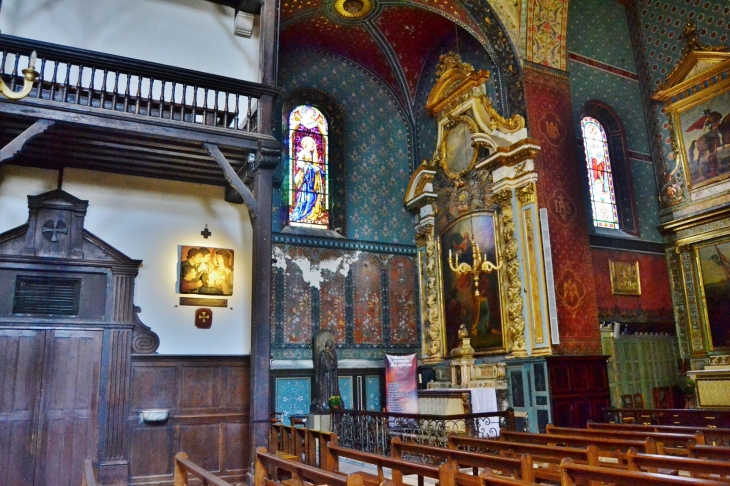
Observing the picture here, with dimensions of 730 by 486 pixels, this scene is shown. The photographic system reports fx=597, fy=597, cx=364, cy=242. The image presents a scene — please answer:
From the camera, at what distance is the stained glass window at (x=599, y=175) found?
14914mm

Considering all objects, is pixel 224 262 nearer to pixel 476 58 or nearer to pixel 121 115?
pixel 121 115

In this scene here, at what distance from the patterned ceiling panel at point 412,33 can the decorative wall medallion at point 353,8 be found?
455 mm

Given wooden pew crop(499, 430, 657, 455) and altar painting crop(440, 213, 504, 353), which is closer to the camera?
wooden pew crop(499, 430, 657, 455)

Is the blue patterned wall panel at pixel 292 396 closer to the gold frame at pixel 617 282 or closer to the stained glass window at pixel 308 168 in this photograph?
the stained glass window at pixel 308 168

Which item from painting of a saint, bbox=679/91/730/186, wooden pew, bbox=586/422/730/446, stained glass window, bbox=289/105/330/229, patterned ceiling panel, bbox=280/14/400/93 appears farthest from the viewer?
stained glass window, bbox=289/105/330/229

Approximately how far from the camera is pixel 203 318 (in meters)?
9.66

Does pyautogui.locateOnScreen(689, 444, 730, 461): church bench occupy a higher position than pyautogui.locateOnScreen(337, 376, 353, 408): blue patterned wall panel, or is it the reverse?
pyautogui.locateOnScreen(337, 376, 353, 408): blue patterned wall panel

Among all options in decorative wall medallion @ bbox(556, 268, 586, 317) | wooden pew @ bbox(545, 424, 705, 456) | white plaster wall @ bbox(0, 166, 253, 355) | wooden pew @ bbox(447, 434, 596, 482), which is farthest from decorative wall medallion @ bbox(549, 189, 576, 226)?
wooden pew @ bbox(447, 434, 596, 482)

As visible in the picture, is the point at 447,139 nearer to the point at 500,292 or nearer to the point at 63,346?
the point at 500,292

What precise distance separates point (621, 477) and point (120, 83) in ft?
29.3

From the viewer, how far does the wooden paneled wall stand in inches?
340

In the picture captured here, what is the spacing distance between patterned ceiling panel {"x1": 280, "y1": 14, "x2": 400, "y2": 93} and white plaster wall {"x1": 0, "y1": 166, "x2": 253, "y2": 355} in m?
6.59

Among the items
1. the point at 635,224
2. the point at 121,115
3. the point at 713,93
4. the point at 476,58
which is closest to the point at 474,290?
the point at 635,224

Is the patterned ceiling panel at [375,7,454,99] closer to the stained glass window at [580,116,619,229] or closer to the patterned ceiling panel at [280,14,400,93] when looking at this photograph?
the patterned ceiling panel at [280,14,400,93]
